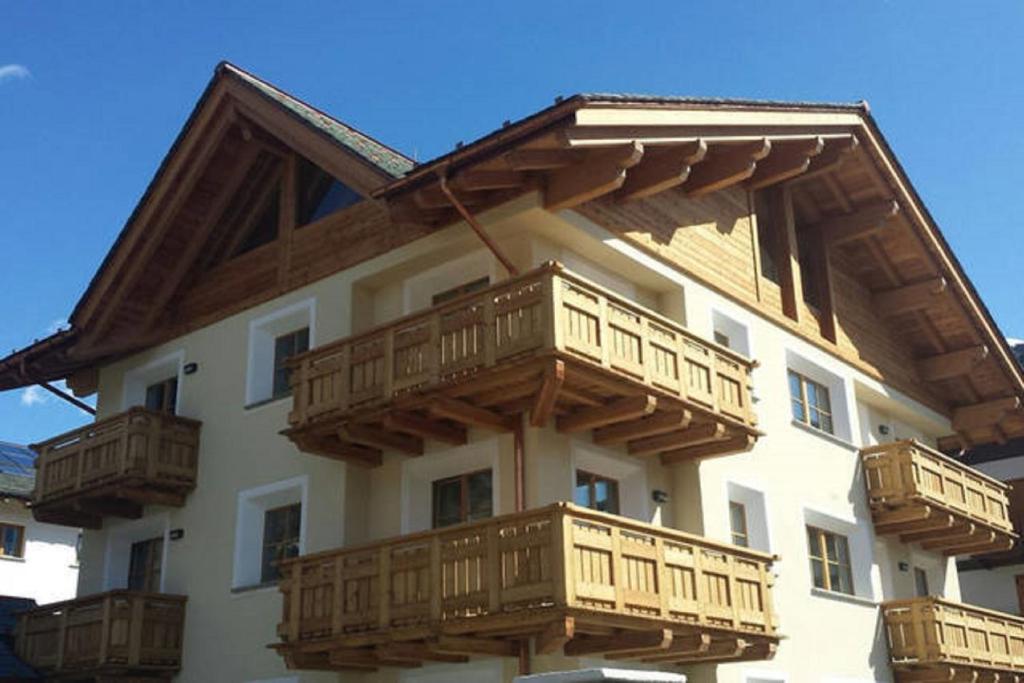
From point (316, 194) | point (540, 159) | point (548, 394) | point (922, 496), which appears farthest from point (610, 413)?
point (922, 496)

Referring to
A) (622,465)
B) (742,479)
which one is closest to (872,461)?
(742,479)

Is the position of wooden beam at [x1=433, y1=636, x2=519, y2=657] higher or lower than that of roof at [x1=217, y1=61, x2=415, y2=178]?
lower

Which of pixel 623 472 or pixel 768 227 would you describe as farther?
pixel 768 227

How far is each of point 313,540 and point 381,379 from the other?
3206mm

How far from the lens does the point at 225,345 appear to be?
1988cm

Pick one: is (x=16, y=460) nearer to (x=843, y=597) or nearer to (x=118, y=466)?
(x=118, y=466)

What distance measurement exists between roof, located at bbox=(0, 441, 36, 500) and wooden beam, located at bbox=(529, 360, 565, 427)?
18.2 meters

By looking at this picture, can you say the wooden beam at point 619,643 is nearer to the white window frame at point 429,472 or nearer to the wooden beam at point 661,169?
the white window frame at point 429,472

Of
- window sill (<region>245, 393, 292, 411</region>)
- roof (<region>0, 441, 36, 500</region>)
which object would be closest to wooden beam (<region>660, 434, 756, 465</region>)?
window sill (<region>245, 393, 292, 411</region>)

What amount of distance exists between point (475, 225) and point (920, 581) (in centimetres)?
1388

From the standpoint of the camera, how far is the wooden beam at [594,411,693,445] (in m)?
15.2

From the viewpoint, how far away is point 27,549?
3109 cm

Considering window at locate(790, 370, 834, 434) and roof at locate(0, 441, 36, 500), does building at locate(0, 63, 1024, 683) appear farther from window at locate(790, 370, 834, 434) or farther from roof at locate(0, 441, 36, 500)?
roof at locate(0, 441, 36, 500)

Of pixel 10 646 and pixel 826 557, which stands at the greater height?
pixel 826 557
